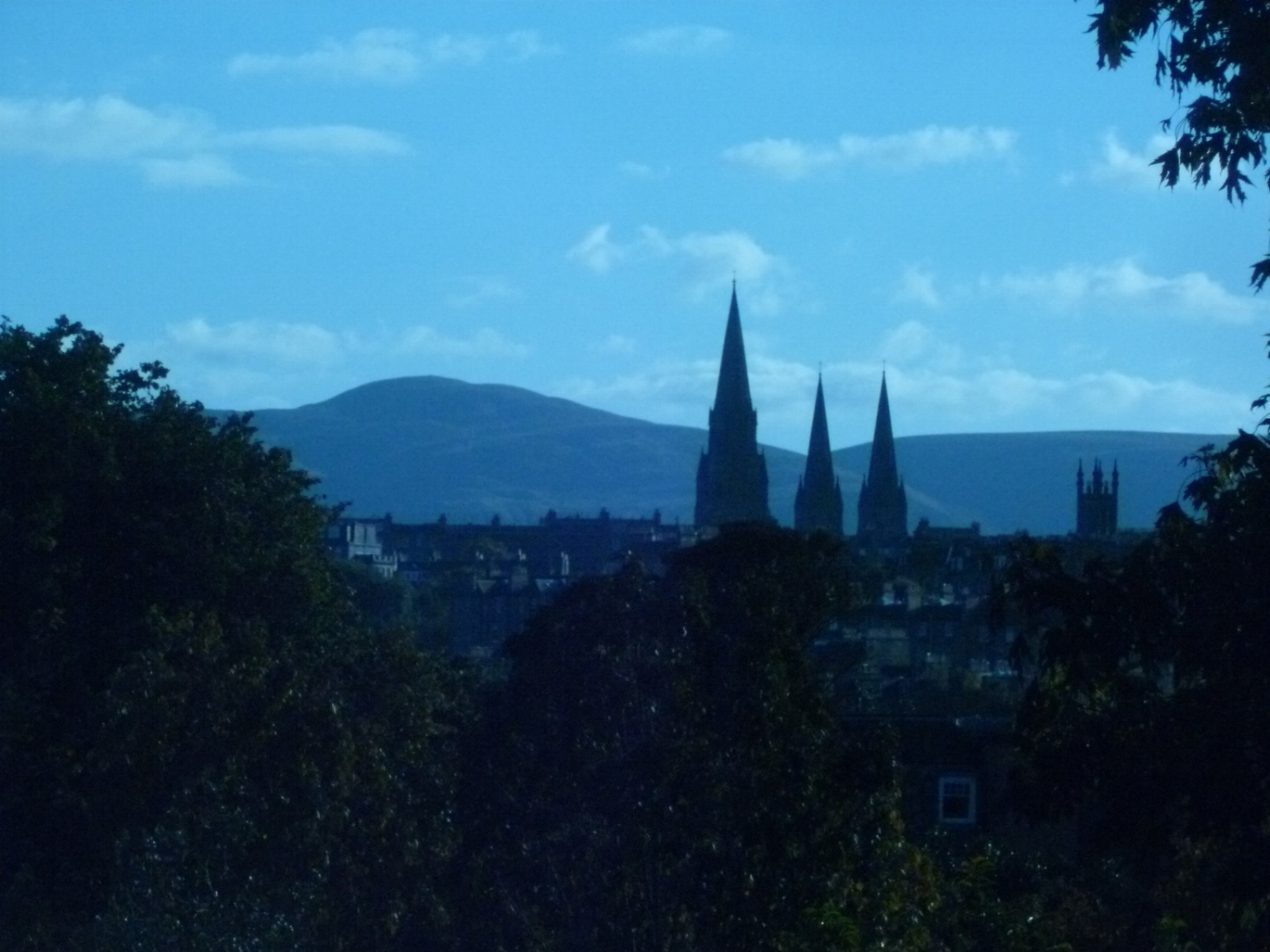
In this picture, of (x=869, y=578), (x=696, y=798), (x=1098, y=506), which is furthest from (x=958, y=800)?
(x=1098, y=506)

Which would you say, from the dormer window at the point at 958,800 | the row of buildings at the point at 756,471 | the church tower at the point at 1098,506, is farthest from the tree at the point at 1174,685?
the row of buildings at the point at 756,471

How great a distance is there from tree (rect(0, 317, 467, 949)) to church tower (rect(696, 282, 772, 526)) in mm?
102363

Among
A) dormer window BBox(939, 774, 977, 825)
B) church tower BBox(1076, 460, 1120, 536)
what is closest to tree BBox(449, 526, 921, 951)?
dormer window BBox(939, 774, 977, 825)

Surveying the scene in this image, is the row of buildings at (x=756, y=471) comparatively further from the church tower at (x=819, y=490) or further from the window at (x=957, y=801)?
the window at (x=957, y=801)

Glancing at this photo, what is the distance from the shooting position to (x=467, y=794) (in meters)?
13.5

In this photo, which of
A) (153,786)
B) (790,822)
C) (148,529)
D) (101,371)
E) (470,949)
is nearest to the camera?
(790,822)

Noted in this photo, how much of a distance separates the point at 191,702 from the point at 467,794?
12.2ft

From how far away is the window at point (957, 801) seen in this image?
22.9 m

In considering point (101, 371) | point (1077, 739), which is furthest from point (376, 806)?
point (101, 371)

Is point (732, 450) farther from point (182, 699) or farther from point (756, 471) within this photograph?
point (182, 699)

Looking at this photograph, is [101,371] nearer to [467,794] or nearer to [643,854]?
[467,794]

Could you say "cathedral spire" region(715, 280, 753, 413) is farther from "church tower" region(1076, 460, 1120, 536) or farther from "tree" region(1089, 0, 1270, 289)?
"tree" region(1089, 0, 1270, 289)

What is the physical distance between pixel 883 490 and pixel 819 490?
4.84 m

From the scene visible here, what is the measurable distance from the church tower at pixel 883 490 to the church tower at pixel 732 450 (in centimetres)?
868
